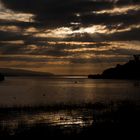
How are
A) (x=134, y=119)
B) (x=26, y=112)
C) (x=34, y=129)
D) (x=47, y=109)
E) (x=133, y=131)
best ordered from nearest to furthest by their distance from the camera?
(x=133, y=131), (x=34, y=129), (x=134, y=119), (x=26, y=112), (x=47, y=109)

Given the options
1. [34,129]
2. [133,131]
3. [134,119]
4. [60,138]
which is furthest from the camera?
[134,119]

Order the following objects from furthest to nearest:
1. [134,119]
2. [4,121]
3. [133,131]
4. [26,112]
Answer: [26,112] < [4,121] < [134,119] < [133,131]

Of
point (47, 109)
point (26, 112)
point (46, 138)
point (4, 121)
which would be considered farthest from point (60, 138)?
point (47, 109)

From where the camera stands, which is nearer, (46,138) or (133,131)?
(46,138)

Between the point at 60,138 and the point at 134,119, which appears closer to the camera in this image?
the point at 60,138

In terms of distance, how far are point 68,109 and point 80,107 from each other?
2.39 m

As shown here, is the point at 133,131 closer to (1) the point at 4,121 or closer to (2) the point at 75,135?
(2) the point at 75,135

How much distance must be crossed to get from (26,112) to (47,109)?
385 centimetres

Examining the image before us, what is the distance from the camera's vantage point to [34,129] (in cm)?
2461

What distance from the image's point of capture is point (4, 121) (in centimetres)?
3216

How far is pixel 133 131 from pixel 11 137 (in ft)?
26.3

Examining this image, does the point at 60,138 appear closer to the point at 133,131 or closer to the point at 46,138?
the point at 46,138

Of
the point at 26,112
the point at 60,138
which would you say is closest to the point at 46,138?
the point at 60,138

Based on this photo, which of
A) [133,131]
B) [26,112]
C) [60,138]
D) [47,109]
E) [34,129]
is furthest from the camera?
[47,109]
